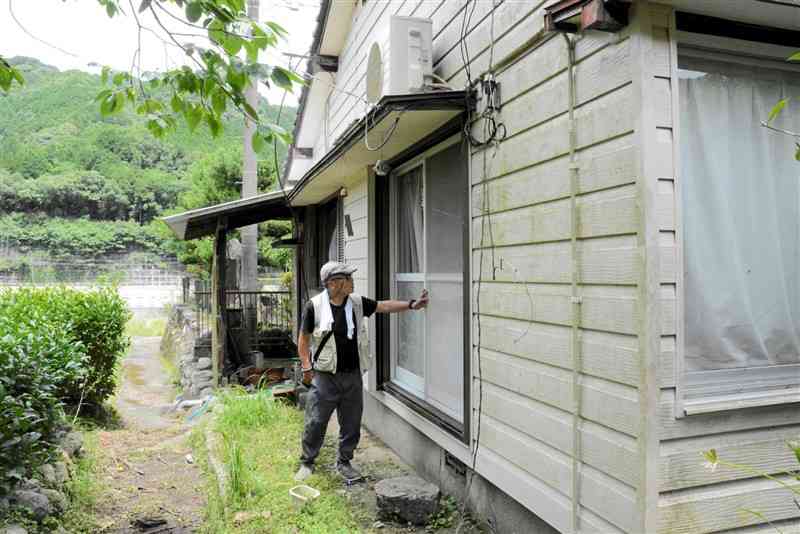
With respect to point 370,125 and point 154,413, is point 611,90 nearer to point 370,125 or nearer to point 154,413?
point 370,125

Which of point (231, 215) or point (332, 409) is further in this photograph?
point (231, 215)

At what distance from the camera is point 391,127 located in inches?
185

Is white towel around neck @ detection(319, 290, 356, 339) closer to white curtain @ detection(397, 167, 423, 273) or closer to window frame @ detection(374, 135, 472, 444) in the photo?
white curtain @ detection(397, 167, 423, 273)

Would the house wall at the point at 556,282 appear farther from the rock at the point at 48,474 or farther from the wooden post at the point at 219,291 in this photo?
the wooden post at the point at 219,291

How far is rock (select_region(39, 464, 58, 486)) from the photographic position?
457cm

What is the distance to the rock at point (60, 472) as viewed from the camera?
15.7ft

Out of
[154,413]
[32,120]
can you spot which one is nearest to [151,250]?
[32,120]

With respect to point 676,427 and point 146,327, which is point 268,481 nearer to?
point 676,427

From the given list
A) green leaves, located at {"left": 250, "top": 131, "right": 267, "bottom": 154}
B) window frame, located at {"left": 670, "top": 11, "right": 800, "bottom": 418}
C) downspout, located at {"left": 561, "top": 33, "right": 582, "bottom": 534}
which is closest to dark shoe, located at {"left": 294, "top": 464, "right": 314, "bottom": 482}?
downspout, located at {"left": 561, "top": 33, "right": 582, "bottom": 534}

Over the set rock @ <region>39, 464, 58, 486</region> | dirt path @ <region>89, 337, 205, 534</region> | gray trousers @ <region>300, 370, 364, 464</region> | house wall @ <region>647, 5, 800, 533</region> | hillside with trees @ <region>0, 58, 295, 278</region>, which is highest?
hillside with trees @ <region>0, 58, 295, 278</region>

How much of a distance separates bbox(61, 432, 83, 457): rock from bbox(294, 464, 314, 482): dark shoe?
7.41 ft

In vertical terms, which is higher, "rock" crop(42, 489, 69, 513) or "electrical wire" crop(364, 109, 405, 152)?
"electrical wire" crop(364, 109, 405, 152)

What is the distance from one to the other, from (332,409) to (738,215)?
3.66 meters

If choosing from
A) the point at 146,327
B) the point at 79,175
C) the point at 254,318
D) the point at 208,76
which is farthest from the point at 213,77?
the point at 79,175
